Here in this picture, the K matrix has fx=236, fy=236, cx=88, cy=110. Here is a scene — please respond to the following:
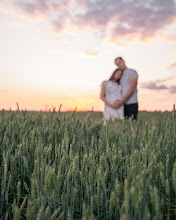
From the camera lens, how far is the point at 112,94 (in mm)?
5656

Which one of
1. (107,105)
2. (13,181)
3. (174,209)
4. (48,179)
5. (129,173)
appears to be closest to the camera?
(48,179)

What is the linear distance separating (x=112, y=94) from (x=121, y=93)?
0.23m

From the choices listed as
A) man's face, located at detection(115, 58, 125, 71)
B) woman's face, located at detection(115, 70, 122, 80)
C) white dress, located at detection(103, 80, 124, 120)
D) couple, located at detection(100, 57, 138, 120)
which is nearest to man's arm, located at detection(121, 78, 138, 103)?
couple, located at detection(100, 57, 138, 120)

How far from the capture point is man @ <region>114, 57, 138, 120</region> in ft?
17.6

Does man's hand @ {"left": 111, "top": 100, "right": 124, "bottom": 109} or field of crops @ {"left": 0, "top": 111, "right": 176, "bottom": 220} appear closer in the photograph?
field of crops @ {"left": 0, "top": 111, "right": 176, "bottom": 220}

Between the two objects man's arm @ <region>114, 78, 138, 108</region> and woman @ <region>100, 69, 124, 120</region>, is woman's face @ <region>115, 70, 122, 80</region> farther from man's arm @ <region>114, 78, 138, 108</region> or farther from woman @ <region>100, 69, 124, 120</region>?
man's arm @ <region>114, 78, 138, 108</region>

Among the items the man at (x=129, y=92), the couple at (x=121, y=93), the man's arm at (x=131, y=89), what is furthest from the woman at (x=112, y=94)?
the man's arm at (x=131, y=89)

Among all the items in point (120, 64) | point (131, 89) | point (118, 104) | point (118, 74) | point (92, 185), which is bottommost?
point (92, 185)

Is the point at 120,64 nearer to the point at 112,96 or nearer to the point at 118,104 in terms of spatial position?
the point at 112,96

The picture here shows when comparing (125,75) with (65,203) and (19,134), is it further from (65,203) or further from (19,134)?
(65,203)

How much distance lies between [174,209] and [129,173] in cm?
32

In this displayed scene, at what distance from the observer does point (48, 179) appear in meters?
0.88

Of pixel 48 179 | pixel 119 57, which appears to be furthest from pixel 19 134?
pixel 119 57

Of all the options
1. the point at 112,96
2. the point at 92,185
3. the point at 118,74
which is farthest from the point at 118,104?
the point at 92,185
